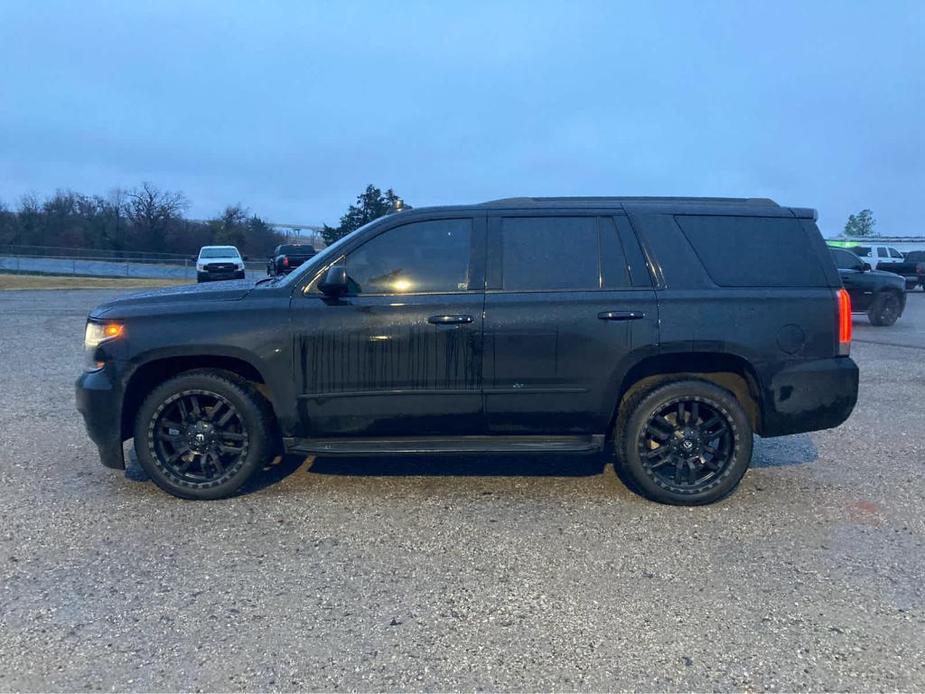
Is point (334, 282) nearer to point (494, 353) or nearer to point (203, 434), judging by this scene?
point (494, 353)

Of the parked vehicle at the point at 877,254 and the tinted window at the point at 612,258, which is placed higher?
the parked vehicle at the point at 877,254

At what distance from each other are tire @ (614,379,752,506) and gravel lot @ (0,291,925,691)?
146 millimetres

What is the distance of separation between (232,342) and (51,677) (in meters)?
2.21

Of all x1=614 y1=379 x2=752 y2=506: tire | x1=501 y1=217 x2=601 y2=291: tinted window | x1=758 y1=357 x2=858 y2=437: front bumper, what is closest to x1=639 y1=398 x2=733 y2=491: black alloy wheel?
x1=614 y1=379 x2=752 y2=506: tire

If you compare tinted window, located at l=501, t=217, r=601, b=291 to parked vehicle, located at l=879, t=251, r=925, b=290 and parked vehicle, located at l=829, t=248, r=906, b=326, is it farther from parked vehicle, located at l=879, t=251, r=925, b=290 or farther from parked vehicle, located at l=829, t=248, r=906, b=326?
parked vehicle, located at l=879, t=251, r=925, b=290

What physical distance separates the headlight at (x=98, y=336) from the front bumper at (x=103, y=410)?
7 cm

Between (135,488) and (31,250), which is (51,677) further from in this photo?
(31,250)

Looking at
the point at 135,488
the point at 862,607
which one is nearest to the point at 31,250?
the point at 135,488

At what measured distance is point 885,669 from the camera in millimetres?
3121

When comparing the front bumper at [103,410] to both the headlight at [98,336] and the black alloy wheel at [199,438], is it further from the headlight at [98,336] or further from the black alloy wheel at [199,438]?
the black alloy wheel at [199,438]

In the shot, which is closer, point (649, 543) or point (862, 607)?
point (862, 607)

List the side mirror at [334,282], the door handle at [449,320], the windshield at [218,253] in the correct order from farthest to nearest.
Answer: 1. the windshield at [218,253]
2. the door handle at [449,320]
3. the side mirror at [334,282]

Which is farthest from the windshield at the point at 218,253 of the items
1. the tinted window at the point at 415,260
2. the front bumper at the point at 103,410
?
the tinted window at the point at 415,260

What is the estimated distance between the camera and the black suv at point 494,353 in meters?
4.86
